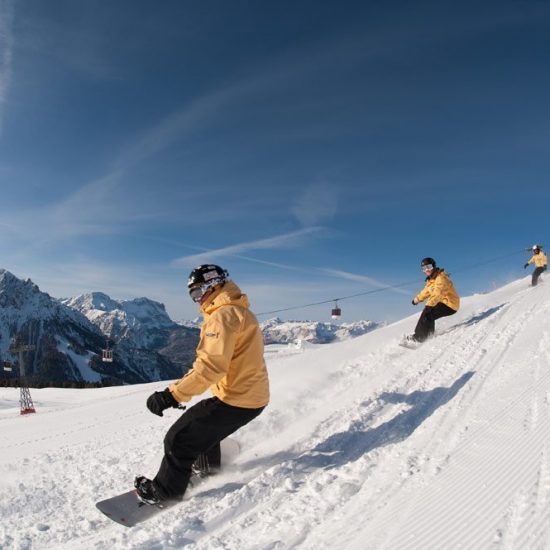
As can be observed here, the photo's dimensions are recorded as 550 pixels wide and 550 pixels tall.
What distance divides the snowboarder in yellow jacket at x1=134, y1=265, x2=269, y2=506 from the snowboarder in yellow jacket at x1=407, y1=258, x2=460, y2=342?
7037mm

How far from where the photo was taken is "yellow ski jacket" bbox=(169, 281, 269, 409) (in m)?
4.20

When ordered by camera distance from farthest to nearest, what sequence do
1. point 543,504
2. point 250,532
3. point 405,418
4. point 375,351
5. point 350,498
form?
point 375,351, point 405,418, point 350,498, point 250,532, point 543,504

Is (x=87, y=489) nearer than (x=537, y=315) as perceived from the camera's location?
Yes

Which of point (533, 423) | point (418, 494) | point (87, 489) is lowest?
point (87, 489)

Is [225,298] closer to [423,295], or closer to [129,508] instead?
[129,508]

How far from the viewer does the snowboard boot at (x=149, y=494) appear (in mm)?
4188

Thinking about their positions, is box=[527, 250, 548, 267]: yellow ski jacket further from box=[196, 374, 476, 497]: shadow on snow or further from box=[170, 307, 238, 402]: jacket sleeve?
box=[170, 307, 238, 402]: jacket sleeve

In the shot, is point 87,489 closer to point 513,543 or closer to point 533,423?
point 513,543

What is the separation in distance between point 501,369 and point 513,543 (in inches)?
189

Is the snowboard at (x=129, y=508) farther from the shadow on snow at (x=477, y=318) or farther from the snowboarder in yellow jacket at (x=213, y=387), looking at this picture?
the shadow on snow at (x=477, y=318)

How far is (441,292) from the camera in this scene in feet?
38.0

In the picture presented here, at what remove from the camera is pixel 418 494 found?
148 inches

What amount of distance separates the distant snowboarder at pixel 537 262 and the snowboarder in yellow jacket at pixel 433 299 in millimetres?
10077

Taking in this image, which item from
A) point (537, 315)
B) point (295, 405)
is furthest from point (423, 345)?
point (295, 405)
